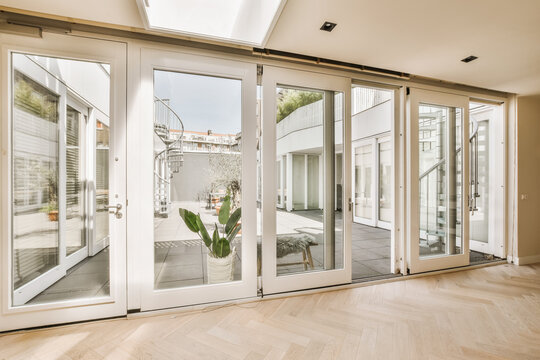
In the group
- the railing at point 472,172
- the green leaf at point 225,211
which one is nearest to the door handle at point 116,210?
the green leaf at point 225,211

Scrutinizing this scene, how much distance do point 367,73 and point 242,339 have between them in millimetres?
3103

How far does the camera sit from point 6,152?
2.09 metres

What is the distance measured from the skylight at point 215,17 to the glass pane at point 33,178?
1311 millimetres

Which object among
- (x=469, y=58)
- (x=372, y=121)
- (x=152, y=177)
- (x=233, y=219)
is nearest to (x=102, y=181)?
(x=152, y=177)

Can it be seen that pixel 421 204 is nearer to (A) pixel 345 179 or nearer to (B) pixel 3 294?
(A) pixel 345 179

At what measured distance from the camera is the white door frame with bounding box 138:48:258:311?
7.75ft

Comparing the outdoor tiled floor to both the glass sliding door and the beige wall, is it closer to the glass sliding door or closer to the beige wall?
the beige wall

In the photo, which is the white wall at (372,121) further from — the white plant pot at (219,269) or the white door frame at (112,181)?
the white door frame at (112,181)

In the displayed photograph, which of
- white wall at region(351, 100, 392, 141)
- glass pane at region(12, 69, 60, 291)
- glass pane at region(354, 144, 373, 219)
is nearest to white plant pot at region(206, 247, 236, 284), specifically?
glass pane at region(12, 69, 60, 291)

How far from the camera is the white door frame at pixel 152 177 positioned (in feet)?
7.75

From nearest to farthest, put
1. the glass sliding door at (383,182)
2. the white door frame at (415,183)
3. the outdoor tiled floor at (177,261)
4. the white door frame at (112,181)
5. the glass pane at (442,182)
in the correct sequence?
the white door frame at (112,181)
the outdoor tiled floor at (177,261)
the white door frame at (415,183)
the glass pane at (442,182)
the glass sliding door at (383,182)

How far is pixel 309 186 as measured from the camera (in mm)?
3039

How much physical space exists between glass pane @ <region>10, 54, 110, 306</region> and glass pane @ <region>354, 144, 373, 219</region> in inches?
249

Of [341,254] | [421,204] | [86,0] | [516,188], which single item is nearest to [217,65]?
[86,0]
